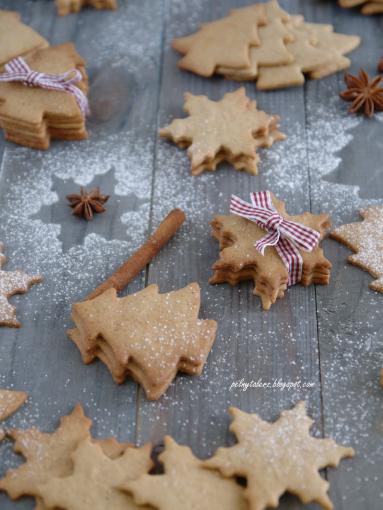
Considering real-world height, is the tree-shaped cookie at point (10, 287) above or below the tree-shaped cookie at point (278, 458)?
below

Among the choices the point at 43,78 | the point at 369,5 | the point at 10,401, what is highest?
the point at 369,5

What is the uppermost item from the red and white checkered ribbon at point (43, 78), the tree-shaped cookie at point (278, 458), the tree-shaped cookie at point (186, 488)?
the red and white checkered ribbon at point (43, 78)

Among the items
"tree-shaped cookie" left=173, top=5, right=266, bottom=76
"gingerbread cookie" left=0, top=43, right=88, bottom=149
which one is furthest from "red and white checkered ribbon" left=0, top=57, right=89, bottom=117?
"tree-shaped cookie" left=173, top=5, right=266, bottom=76

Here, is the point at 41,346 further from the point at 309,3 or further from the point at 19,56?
the point at 309,3

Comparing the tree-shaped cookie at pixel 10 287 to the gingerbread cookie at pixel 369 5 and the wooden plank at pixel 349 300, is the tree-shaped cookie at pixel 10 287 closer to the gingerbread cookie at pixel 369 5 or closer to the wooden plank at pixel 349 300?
the wooden plank at pixel 349 300

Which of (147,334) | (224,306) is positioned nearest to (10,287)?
(147,334)

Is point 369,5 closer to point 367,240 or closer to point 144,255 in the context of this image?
point 367,240

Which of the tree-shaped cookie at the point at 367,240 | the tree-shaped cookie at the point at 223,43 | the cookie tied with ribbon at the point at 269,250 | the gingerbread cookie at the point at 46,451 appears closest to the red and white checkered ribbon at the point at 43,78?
the tree-shaped cookie at the point at 223,43
